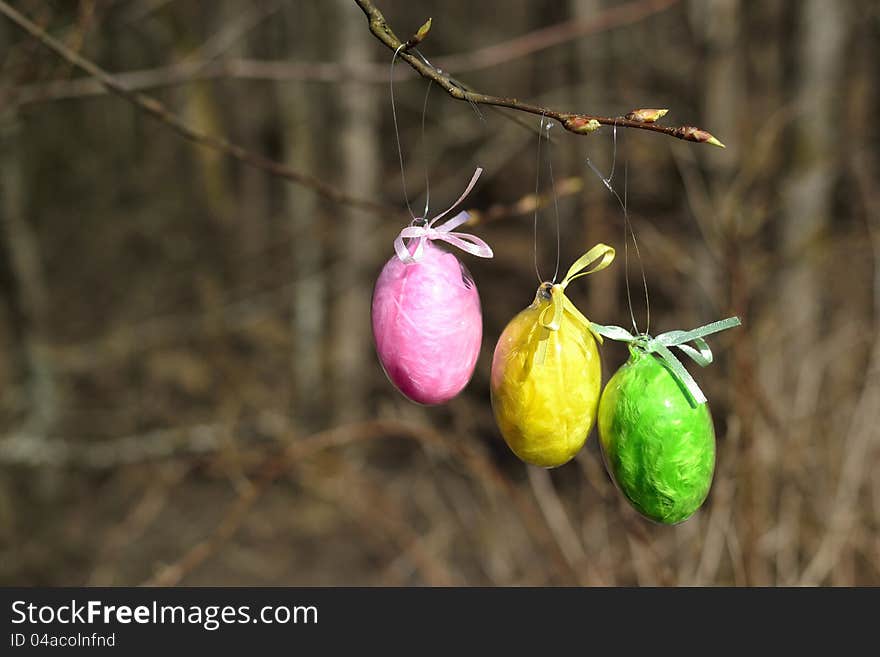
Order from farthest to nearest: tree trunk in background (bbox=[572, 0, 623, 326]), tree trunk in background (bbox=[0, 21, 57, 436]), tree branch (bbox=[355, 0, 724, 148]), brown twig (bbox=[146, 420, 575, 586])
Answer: tree trunk in background (bbox=[572, 0, 623, 326]) → tree trunk in background (bbox=[0, 21, 57, 436]) → brown twig (bbox=[146, 420, 575, 586]) → tree branch (bbox=[355, 0, 724, 148])

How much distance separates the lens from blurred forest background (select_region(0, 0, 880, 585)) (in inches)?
65.2

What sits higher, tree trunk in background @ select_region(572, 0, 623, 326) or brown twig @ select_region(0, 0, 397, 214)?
tree trunk in background @ select_region(572, 0, 623, 326)

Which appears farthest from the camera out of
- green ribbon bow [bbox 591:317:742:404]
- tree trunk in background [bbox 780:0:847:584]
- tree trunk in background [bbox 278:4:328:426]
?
tree trunk in background [bbox 278:4:328:426]

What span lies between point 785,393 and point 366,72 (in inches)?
58.7

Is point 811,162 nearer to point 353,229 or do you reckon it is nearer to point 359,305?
point 353,229

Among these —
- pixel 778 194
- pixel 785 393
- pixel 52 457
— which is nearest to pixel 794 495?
pixel 785 393

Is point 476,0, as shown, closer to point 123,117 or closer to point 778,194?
point 123,117

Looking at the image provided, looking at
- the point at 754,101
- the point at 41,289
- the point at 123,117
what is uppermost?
the point at 123,117

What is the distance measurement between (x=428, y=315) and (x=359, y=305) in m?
3.40

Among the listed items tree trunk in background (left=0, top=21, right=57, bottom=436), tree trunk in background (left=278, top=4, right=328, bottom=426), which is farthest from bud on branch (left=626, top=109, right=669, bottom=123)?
tree trunk in background (left=278, top=4, right=328, bottom=426)

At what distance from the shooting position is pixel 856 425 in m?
1.69

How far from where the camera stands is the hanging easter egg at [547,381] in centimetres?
76

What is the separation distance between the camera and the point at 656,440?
74 centimetres

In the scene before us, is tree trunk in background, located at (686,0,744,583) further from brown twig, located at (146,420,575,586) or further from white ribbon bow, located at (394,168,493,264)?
white ribbon bow, located at (394,168,493,264)
